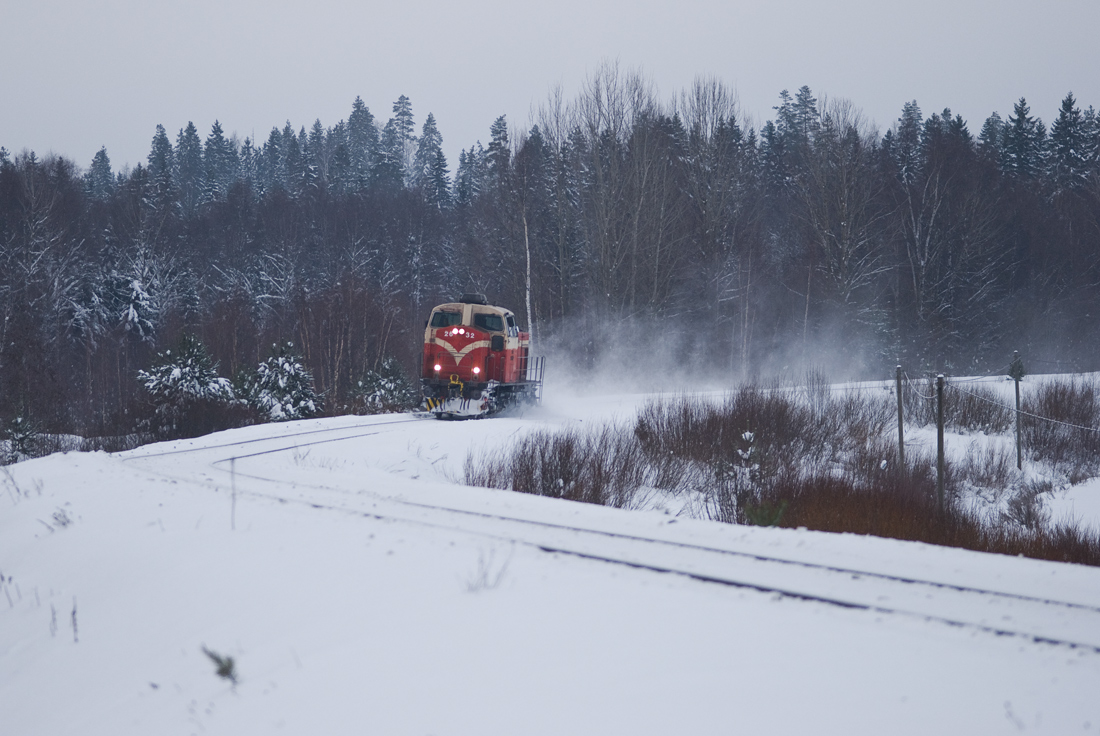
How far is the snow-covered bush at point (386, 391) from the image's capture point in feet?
87.0

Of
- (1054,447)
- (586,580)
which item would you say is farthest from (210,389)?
(1054,447)

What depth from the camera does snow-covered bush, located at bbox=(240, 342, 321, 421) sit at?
862 inches

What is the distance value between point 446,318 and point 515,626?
1673 centimetres

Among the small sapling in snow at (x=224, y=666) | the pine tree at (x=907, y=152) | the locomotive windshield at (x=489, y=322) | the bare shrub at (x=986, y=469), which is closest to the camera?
the small sapling in snow at (x=224, y=666)

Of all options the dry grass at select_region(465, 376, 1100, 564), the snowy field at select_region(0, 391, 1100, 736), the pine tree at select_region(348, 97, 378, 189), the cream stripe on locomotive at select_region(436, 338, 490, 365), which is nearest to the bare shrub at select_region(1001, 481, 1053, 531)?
the dry grass at select_region(465, 376, 1100, 564)

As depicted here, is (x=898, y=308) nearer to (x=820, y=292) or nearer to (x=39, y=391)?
(x=820, y=292)

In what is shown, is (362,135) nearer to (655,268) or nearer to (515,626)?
(655,268)

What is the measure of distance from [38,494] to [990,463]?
17.8m

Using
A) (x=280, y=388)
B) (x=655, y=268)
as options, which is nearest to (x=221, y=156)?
(x=655, y=268)

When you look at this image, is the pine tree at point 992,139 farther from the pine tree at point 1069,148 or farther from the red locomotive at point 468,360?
the red locomotive at point 468,360

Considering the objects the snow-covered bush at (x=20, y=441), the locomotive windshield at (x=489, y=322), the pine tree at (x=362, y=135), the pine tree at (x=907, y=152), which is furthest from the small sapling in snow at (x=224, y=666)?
the pine tree at (x=362, y=135)

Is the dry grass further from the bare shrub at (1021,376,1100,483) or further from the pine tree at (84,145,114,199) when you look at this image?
the pine tree at (84,145,114,199)

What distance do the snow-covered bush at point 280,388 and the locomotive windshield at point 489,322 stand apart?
5988 millimetres

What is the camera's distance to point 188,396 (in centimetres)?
2041
